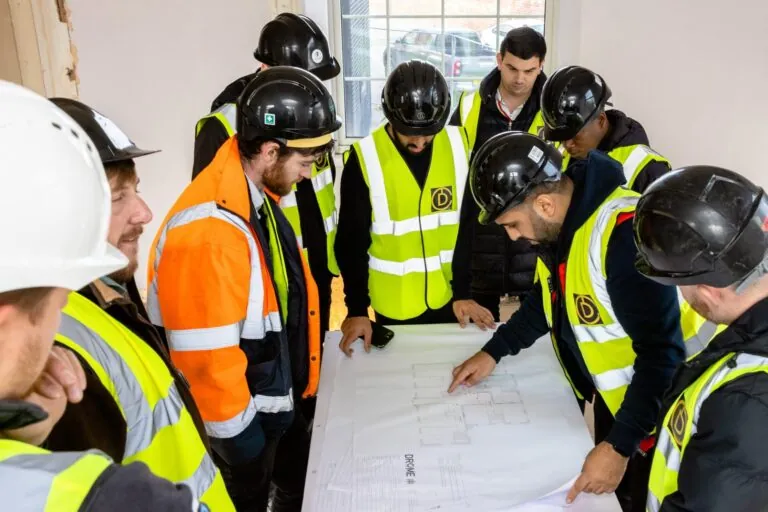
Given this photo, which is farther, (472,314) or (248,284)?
(472,314)

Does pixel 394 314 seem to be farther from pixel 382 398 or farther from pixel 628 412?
pixel 628 412

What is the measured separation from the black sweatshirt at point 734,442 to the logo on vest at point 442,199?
3.80ft

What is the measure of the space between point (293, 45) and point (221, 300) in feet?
4.47

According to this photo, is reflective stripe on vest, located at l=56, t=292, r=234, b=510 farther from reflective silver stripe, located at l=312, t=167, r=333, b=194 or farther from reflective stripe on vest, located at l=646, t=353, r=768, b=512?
reflective silver stripe, located at l=312, t=167, r=333, b=194

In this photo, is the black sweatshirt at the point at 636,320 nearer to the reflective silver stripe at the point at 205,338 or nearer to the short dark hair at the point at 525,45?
the reflective silver stripe at the point at 205,338

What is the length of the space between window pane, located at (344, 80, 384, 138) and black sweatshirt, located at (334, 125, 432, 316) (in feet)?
6.49

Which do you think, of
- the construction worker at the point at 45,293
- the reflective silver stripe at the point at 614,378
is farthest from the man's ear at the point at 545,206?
the construction worker at the point at 45,293

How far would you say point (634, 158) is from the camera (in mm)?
2111

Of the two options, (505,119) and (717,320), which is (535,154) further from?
(505,119)

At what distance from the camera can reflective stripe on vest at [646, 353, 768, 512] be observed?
0.95 metres

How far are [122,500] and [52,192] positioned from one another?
311 millimetres

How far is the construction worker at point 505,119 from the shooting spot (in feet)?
8.59

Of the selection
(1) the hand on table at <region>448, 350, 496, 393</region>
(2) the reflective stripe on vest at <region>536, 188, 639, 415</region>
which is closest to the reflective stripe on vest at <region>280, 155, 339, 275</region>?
(1) the hand on table at <region>448, 350, 496, 393</region>

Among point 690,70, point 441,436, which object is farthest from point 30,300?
point 690,70
